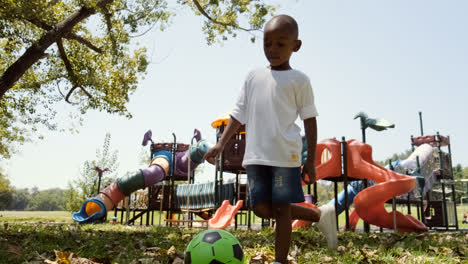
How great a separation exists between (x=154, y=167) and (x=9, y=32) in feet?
28.2

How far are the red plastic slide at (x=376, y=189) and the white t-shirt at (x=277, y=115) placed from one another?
18.6 ft

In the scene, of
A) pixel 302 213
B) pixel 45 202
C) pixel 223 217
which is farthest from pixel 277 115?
pixel 45 202

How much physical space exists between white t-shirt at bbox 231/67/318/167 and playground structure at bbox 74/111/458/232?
5251 millimetres

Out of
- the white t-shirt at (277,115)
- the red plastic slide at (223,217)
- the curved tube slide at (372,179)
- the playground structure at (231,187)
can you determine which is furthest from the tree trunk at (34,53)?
the white t-shirt at (277,115)

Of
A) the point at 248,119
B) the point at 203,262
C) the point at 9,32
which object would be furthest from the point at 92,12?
the point at 203,262

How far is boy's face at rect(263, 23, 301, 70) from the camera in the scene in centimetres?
262

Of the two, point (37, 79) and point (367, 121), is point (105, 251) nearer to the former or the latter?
point (367, 121)

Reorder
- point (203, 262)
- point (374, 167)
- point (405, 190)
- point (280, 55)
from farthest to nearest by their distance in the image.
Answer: point (374, 167) → point (405, 190) → point (280, 55) → point (203, 262)

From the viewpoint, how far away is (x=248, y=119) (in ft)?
9.26

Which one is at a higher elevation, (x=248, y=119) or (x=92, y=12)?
(x=92, y=12)

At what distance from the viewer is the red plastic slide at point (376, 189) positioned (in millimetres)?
7555

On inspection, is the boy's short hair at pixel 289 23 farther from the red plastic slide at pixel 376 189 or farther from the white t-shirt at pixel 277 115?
the red plastic slide at pixel 376 189

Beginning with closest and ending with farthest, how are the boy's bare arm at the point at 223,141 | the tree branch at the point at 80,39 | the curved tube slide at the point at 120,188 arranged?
the boy's bare arm at the point at 223,141 < the tree branch at the point at 80,39 < the curved tube slide at the point at 120,188

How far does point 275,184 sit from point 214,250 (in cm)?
64
